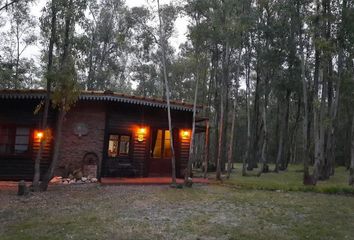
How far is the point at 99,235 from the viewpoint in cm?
684

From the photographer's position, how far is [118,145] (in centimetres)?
1648

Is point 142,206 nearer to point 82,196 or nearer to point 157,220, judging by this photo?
point 157,220

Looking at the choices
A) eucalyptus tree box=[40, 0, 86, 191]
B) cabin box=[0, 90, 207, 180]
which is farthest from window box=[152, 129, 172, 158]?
eucalyptus tree box=[40, 0, 86, 191]

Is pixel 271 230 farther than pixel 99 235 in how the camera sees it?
Yes

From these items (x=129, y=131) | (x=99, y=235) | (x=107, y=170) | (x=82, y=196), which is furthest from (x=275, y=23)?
(x=99, y=235)

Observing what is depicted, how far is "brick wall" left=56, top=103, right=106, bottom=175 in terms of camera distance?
1548 cm

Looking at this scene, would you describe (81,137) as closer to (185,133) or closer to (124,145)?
(124,145)

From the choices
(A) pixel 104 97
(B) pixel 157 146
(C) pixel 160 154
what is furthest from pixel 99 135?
(C) pixel 160 154

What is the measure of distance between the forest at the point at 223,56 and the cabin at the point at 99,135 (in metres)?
1.34

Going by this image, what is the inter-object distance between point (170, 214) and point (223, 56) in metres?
15.0

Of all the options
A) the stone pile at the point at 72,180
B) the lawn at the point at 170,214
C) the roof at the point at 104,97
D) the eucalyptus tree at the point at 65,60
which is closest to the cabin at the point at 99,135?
the roof at the point at 104,97

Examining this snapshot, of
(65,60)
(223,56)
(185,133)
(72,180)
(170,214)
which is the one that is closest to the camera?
(170,214)

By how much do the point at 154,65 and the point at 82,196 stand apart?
26.2 metres

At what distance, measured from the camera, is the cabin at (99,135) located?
15.0 metres
